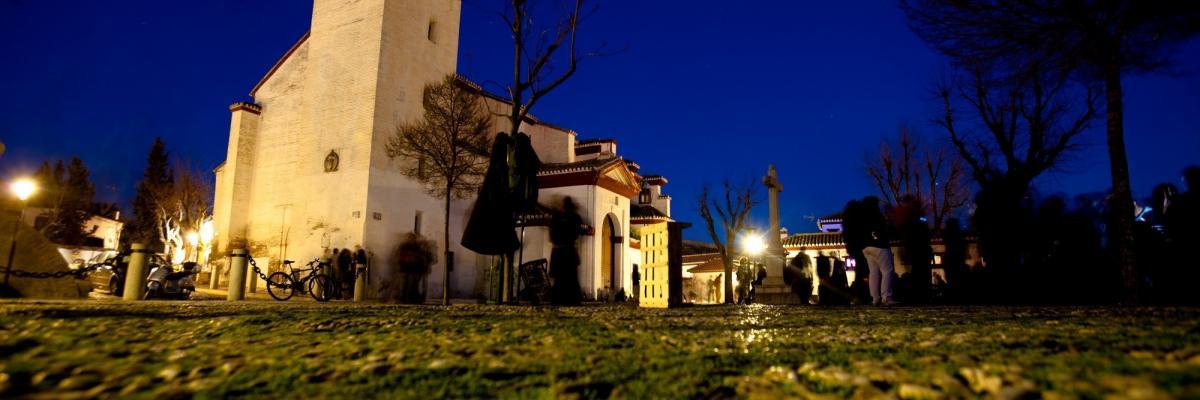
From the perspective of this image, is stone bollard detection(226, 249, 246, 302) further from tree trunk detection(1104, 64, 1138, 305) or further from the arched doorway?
tree trunk detection(1104, 64, 1138, 305)

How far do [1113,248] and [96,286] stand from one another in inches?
1002

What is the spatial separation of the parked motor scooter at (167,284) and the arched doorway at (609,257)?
15924 mm

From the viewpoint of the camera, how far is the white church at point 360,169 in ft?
81.0

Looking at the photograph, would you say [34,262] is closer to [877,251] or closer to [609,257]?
[877,251]

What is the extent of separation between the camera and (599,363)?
284 centimetres

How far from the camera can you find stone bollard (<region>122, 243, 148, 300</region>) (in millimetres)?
11242

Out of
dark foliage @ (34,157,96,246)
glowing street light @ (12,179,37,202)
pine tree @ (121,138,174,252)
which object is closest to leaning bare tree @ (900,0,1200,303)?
glowing street light @ (12,179,37,202)

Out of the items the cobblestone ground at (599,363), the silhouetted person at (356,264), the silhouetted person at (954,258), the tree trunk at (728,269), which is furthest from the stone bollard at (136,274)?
the tree trunk at (728,269)

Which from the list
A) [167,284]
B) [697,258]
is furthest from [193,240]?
[697,258]

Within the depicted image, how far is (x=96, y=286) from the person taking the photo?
57.1 feet

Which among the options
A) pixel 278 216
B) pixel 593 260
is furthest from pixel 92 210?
pixel 593 260

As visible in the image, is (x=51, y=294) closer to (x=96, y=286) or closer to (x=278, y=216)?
(x=96, y=286)

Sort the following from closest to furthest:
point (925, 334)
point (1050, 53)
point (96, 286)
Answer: point (925, 334)
point (1050, 53)
point (96, 286)

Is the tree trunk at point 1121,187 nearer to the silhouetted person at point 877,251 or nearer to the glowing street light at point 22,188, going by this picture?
the silhouetted person at point 877,251
